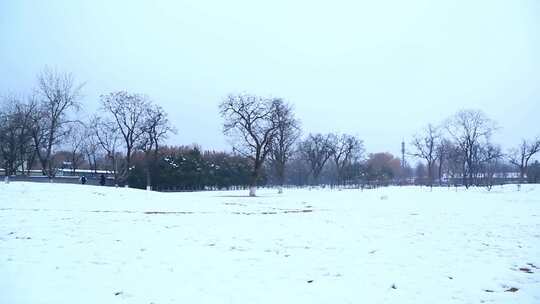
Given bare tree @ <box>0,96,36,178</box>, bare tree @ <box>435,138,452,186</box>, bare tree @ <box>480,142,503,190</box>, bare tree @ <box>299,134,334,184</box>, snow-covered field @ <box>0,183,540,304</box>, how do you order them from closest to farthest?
snow-covered field @ <box>0,183,540,304</box>, bare tree @ <box>0,96,36,178</box>, bare tree @ <box>480,142,503,190</box>, bare tree @ <box>435,138,452,186</box>, bare tree @ <box>299,134,334,184</box>

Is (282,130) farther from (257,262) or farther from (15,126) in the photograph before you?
(257,262)

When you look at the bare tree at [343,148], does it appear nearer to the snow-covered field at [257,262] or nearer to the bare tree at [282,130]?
the bare tree at [282,130]

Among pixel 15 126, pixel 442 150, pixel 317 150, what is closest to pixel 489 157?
pixel 442 150

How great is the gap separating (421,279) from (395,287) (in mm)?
833

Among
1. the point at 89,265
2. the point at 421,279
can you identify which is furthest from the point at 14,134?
the point at 421,279

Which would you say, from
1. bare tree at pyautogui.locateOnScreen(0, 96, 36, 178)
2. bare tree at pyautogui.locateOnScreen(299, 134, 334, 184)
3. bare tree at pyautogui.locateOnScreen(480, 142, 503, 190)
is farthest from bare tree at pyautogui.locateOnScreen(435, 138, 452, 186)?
bare tree at pyautogui.locateOnScreen(0, 96, 36, 178)

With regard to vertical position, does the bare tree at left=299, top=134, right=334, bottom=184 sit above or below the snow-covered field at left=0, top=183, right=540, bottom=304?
above

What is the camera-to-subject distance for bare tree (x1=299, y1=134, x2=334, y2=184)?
84812 millimetres

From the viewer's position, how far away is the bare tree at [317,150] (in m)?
84.8

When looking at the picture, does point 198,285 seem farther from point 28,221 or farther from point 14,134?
point 14,134

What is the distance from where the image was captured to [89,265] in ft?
26.7

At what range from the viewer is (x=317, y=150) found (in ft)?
278

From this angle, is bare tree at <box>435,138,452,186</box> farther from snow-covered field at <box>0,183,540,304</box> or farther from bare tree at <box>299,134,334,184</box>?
snow-covered field at <box>0,183,540,304</box>

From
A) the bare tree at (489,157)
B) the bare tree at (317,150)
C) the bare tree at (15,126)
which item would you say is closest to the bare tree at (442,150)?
the bare tree at (489,157)
